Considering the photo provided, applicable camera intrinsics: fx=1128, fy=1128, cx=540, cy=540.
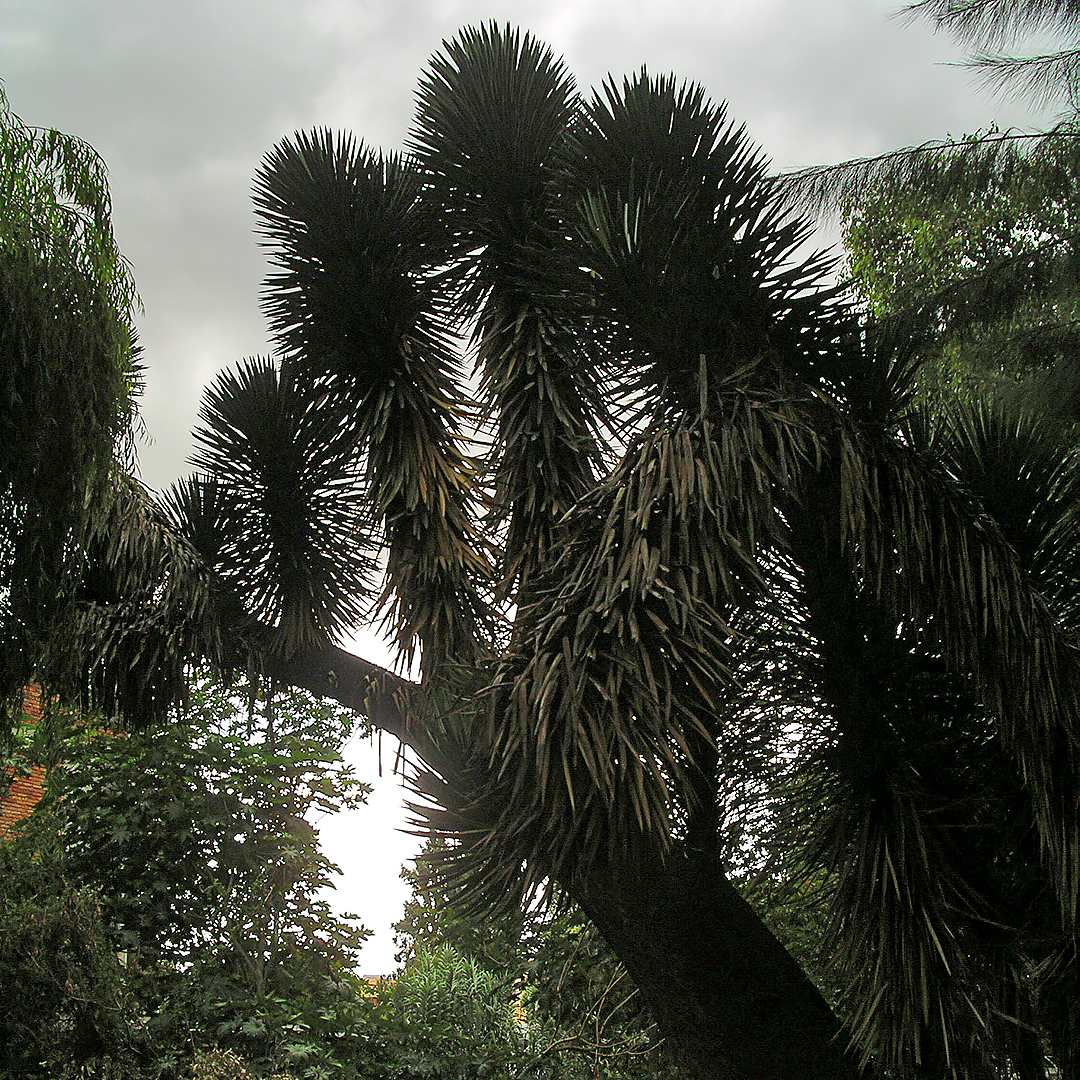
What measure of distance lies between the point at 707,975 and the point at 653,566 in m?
1.50

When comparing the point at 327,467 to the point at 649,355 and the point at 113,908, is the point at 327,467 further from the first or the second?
the point at 113,908

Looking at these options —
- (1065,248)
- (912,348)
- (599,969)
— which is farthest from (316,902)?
(1065,248)

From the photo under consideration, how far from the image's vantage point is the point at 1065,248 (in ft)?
19.0

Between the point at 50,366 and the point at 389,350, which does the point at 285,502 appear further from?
the point at 50,366

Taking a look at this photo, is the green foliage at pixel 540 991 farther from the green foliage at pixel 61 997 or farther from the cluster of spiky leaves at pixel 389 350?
the green foliage at pixel 61 997

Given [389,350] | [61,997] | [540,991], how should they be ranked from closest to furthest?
[389,350] < [61,997] < [540,991]

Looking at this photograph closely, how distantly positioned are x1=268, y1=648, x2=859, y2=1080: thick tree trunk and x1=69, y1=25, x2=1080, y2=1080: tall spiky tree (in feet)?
0.05

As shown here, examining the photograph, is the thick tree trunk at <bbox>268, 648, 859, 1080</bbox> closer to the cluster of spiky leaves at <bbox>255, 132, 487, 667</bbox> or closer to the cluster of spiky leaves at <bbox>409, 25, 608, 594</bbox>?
the cluster of spiky leaves at <bbox>255, 132, 487, 667</bbox>

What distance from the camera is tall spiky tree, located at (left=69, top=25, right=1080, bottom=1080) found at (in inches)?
147

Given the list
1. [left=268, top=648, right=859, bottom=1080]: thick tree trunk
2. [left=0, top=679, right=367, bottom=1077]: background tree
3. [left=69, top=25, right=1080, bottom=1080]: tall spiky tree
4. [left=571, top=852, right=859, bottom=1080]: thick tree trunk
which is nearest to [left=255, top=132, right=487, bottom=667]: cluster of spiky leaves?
[left=69, top=25, right=1080, bottom=1080]: tall spiky tree

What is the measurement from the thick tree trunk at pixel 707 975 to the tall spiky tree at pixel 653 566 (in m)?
→ 0.01

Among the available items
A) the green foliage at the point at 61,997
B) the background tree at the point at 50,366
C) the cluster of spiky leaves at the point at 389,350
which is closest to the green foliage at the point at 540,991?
the cluster of spiky leaves at the point at 389,350

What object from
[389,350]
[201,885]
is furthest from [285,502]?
[201,885]

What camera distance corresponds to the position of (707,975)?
4.01 m
